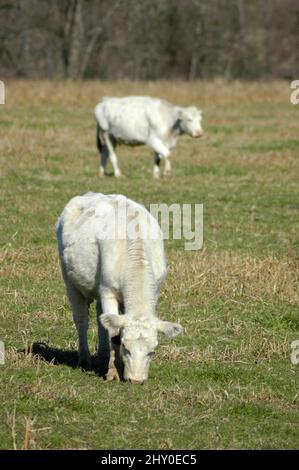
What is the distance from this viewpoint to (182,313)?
9695 mm

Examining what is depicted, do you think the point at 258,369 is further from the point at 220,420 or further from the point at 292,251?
the point at 292,251

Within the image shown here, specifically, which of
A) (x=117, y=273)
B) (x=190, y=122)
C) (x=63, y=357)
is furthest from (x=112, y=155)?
(x=117, y=273)

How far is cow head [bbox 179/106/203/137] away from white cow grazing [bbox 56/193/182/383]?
12094 millimetres

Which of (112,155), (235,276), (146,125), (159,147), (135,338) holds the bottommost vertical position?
(112,155)

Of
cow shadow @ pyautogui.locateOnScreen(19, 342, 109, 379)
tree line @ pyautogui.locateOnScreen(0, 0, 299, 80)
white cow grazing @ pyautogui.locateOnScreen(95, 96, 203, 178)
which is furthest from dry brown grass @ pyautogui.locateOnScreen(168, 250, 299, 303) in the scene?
tree line @ pyautogui.locateOnScreen(0, 0, 299, 80)

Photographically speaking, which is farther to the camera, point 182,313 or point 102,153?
point 102,153

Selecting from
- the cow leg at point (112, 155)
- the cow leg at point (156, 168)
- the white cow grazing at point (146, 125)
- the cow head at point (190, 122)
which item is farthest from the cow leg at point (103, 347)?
the cow head at point (190, 122)

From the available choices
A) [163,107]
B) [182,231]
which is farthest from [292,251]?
[163,107]

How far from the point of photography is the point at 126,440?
20.2 feet

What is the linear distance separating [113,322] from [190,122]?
1390 centimetres

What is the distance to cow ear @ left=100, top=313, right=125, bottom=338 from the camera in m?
6.77

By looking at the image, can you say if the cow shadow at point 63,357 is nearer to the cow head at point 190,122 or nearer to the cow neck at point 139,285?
the cow neck at point 139,285

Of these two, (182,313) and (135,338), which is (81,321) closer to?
(135,338)
